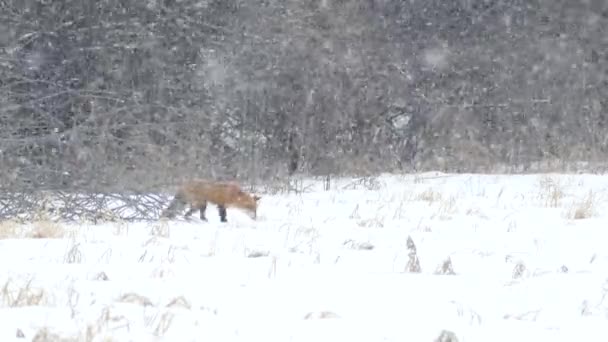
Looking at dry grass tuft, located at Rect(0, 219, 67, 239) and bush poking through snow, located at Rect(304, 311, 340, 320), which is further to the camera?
dry grass tuft, located at Rect(0, 219, 67, 239)

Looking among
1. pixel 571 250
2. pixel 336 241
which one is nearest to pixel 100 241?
pixel 336 241

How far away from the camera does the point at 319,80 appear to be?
63.5 feet

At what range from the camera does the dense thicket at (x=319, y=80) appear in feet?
53.9

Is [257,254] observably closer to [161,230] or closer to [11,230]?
[161,230]

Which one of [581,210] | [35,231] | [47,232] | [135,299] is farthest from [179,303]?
[581,210]

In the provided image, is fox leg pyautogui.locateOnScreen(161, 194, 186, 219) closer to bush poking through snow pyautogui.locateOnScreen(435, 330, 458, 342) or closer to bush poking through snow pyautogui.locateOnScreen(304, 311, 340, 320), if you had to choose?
bush poking through snow pyautogui.locateOnScreen(304, 311, 340, 320)

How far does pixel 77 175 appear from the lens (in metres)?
11.2

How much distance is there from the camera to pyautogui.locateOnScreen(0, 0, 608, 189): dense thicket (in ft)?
53.9

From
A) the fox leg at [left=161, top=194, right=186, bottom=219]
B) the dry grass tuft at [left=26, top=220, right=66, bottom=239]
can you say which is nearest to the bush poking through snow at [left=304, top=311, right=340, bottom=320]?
the dry grass tuft at [left=26, top=220, right=66, bottom=239]

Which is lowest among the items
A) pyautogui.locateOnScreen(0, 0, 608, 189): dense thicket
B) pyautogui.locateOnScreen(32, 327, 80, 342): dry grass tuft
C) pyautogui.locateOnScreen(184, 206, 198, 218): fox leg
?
pyautogui.locateOnScreen(184, 206, 198, 218): fox leg

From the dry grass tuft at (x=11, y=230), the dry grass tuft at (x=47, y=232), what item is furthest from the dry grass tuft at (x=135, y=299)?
the dry grass tuft at (x=11, y=230)

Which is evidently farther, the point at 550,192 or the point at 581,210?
the point at 550,192

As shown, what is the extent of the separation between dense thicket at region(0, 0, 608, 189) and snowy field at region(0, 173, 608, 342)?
4610 mm

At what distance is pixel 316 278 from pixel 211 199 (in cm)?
496
